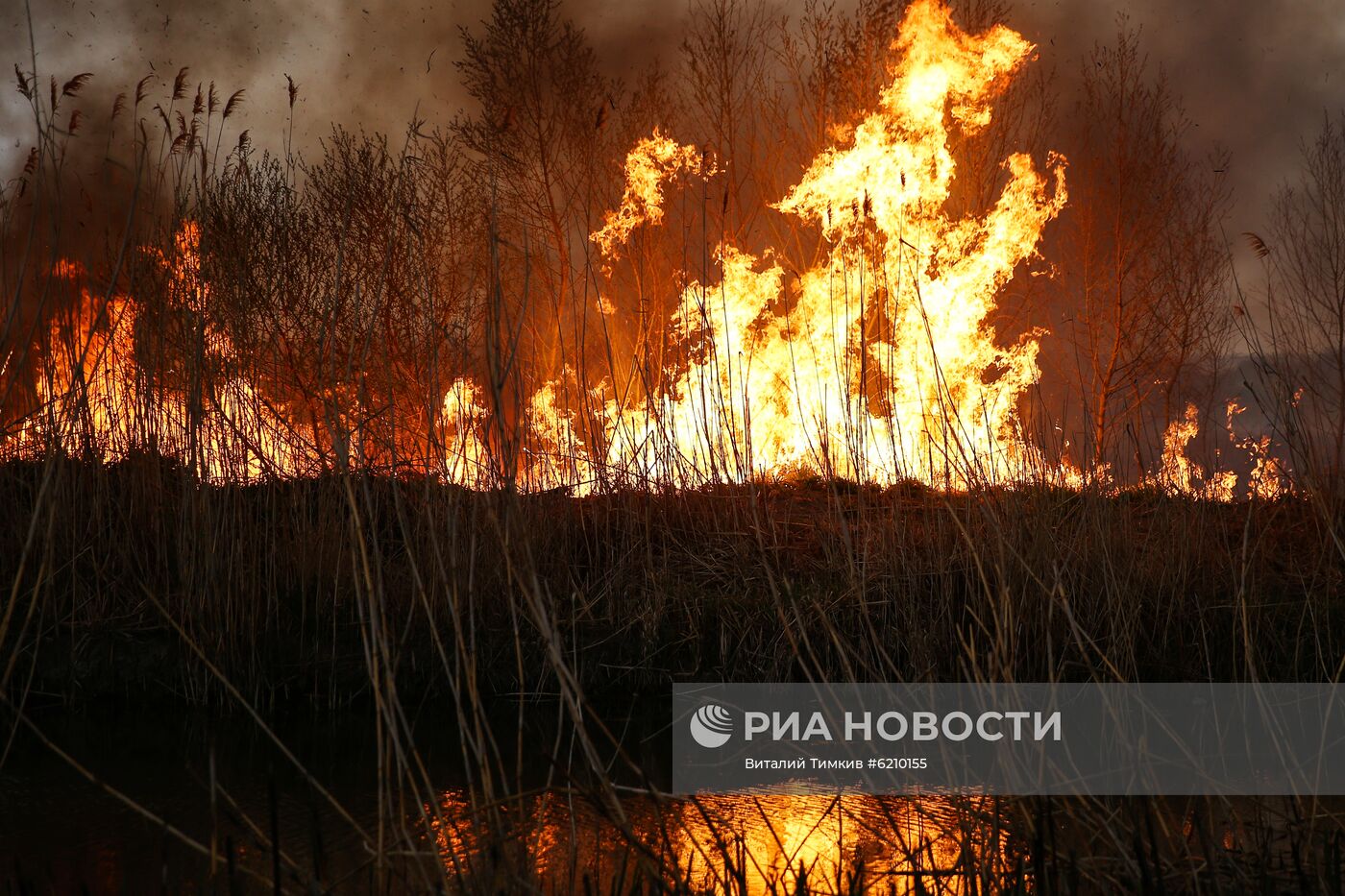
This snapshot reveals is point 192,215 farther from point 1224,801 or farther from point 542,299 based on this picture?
point 542,299

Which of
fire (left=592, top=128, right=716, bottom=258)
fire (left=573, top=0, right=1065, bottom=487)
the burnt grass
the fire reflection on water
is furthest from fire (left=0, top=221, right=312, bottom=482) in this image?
fire (left=592, top=128, right=716, bottom=258)

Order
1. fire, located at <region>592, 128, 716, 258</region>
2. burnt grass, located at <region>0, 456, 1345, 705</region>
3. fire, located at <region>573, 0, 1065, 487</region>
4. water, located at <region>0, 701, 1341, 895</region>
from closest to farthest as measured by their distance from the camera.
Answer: water, located at <region>0, 701, 1341, 895</region> → burnt grass, located at <region>0, 456, 1345, 705</region> → fire, located at <region>573, 0, 1065, 487</region> → fire, located at <region>592, 128, 716, 258</region>

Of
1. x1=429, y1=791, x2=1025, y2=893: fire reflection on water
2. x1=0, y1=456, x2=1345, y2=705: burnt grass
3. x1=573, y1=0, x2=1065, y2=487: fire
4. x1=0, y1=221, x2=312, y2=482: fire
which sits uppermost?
x1=573, y1=0, x2=1065, y2=487: fire

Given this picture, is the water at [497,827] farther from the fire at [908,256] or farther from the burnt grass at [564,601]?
the fire at [908,256]

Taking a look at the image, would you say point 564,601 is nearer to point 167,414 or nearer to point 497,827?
point 167,414

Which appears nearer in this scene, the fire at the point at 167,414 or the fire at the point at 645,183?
the fire at the point at 167,414

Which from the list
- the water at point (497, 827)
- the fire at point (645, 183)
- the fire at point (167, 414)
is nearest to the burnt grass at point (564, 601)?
the fire at point (167, 414)

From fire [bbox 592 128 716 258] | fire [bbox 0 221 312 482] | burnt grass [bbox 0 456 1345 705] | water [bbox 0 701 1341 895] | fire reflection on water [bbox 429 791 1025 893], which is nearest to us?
water [bbox 0 701 1341 895]

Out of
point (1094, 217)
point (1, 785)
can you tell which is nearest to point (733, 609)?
point (1, 785)

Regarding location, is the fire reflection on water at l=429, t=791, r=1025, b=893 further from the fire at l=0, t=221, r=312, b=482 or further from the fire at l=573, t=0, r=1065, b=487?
the fire at l=573, t=0, r=1065, b=487

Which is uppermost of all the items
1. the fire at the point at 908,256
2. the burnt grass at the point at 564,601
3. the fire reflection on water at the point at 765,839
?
the fire at the point at 908,256

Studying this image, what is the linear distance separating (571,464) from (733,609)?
30.1 inches

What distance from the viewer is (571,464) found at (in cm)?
369

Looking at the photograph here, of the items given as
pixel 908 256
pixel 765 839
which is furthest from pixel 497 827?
pixel 908 256
